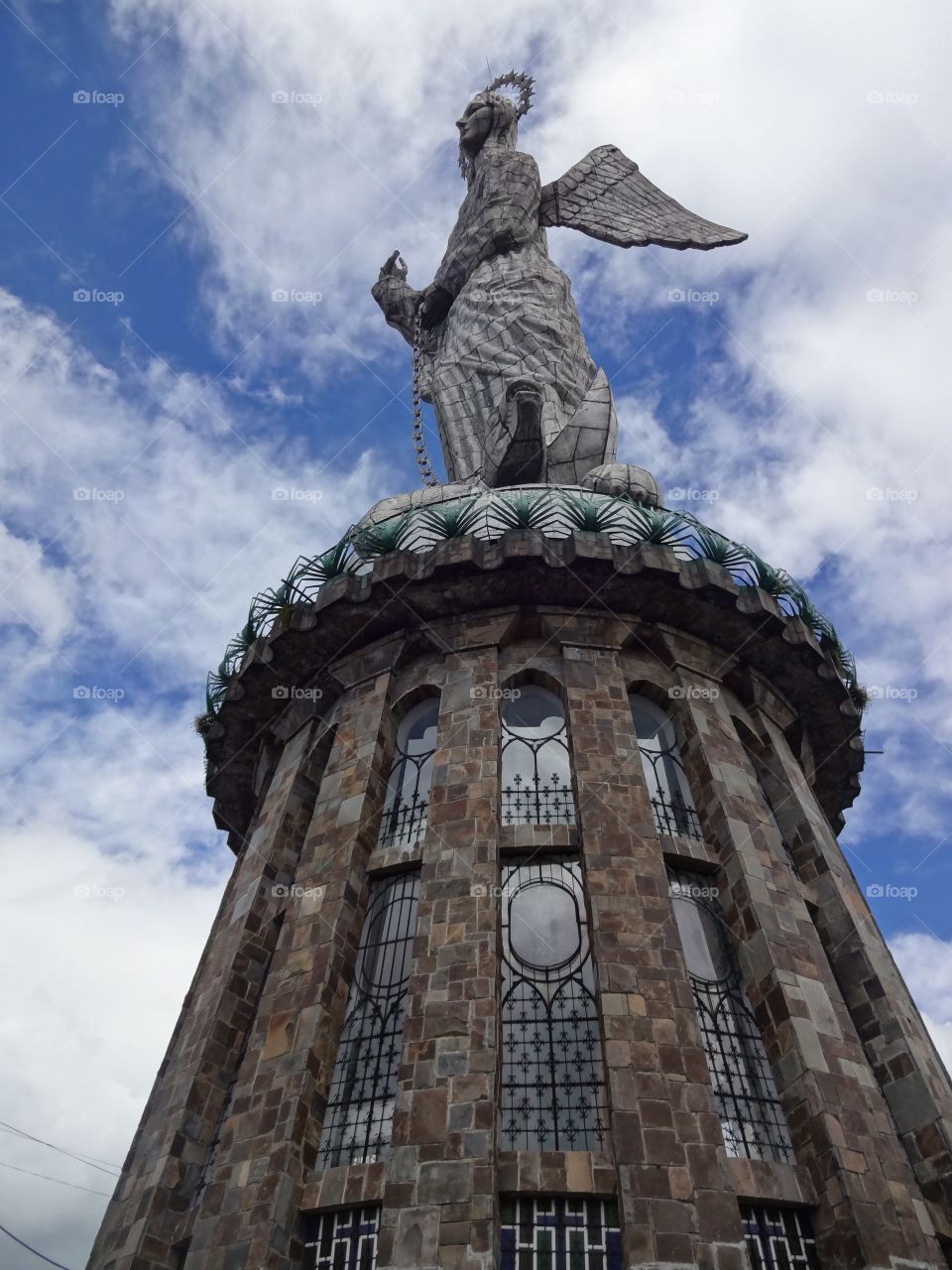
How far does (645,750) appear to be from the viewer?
59.3 ft

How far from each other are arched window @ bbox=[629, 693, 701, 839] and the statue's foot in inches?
331

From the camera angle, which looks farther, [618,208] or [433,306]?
[618,208]

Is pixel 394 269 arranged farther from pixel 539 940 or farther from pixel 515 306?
pixel 539 940

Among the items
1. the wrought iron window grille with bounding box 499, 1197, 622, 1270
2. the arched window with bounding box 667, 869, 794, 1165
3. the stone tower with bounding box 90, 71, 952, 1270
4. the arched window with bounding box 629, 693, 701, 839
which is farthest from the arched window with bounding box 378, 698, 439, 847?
the wrought iron window grille with bounding box 499, 1197, 622, 1270

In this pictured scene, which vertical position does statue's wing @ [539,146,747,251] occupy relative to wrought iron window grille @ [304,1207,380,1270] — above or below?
above

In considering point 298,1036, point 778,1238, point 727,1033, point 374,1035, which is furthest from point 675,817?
point 298,1036

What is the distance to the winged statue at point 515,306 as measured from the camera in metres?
25.3

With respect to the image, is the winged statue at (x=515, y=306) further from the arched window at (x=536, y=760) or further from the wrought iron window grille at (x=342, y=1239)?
the wrought iron window grille at (x=342, y=1239)

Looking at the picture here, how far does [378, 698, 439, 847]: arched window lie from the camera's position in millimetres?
16969

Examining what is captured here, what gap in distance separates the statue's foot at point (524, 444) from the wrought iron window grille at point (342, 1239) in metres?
17.0

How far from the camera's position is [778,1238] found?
39.3 ft

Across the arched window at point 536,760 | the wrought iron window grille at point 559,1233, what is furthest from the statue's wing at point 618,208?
the wrought iron window grille at point 559,1233

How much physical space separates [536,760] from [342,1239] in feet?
25.3

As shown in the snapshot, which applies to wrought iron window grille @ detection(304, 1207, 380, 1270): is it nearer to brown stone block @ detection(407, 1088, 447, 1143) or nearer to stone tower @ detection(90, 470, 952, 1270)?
stone tower @ detection(90, 470, 952, 1270)
